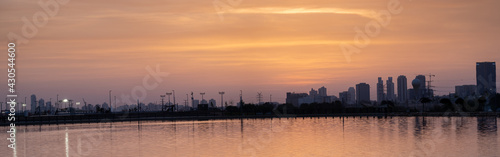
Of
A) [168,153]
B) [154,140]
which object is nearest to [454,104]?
[154,140]

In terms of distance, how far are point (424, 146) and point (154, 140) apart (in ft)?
107

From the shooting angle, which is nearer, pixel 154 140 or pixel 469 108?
pixel 154 140

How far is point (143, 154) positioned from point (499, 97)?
6769 inches

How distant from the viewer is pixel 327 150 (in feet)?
179

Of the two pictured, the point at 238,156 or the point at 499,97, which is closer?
the point at 238,156

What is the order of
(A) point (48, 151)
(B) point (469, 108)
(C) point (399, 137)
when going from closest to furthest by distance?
1. (A) point (48, 151)
2. (C) point (399, 137)
3. (B) point (469, 108)

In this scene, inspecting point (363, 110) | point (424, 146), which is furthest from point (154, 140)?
point (363, 110)

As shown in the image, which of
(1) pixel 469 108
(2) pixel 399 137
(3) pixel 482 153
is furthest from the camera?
(1) pixel 469 108

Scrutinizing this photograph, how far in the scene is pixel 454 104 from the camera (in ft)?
631

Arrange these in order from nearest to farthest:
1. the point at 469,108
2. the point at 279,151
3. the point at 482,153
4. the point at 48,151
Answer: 1. the point at 482,153
2. the point at 279,151
3. the point at 48,151
4. the point at 469,108

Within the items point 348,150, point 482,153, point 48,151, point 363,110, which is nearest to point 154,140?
point 48,151

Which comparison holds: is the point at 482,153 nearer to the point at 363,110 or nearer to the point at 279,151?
the point at 279,151

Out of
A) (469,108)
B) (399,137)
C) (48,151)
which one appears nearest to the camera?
(48,151)

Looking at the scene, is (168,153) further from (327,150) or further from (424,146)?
(424,146)
